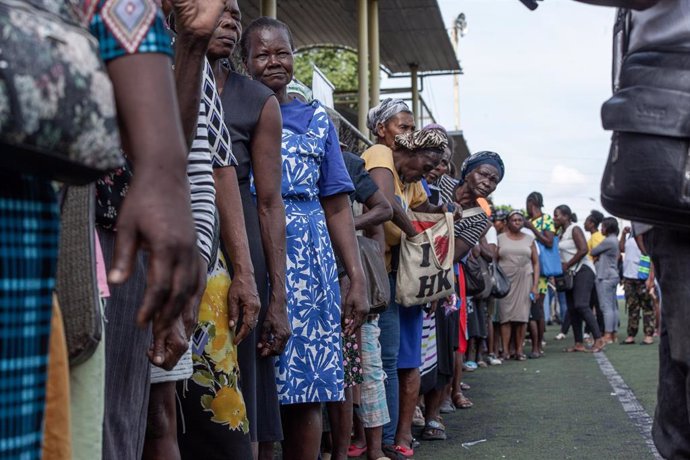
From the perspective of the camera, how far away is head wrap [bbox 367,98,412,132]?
7.18 metres

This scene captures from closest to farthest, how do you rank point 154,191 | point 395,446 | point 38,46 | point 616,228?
point 38,46, point 154,191, point 395,446, point 616,228

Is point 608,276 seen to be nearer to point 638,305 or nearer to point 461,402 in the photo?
point 638,305

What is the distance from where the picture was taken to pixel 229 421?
341 cm

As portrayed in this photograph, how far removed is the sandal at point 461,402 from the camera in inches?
369

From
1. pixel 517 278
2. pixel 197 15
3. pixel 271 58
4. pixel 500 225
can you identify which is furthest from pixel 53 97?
pixel 500 225

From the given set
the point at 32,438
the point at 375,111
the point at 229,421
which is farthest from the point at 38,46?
the point at 375,111

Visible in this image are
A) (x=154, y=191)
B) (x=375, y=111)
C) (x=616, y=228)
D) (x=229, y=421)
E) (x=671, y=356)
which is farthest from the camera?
(x=616, y=228)

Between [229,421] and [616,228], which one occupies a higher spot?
[616,228]

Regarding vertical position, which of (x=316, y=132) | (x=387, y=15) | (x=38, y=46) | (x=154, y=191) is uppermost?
(x=387, y=15)

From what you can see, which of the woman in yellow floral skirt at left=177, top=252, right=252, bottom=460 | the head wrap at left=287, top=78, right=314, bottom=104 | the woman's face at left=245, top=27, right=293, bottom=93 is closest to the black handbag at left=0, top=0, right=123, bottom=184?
the woman in yellow floral skirt at left=177, top=252, right=252, bottom=460

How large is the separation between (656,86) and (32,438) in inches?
76.3

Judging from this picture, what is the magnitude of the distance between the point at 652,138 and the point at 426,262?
13.0 ft

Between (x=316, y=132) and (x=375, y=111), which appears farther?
(x=375, y=111)

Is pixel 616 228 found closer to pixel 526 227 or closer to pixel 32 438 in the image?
pixel 526 227
